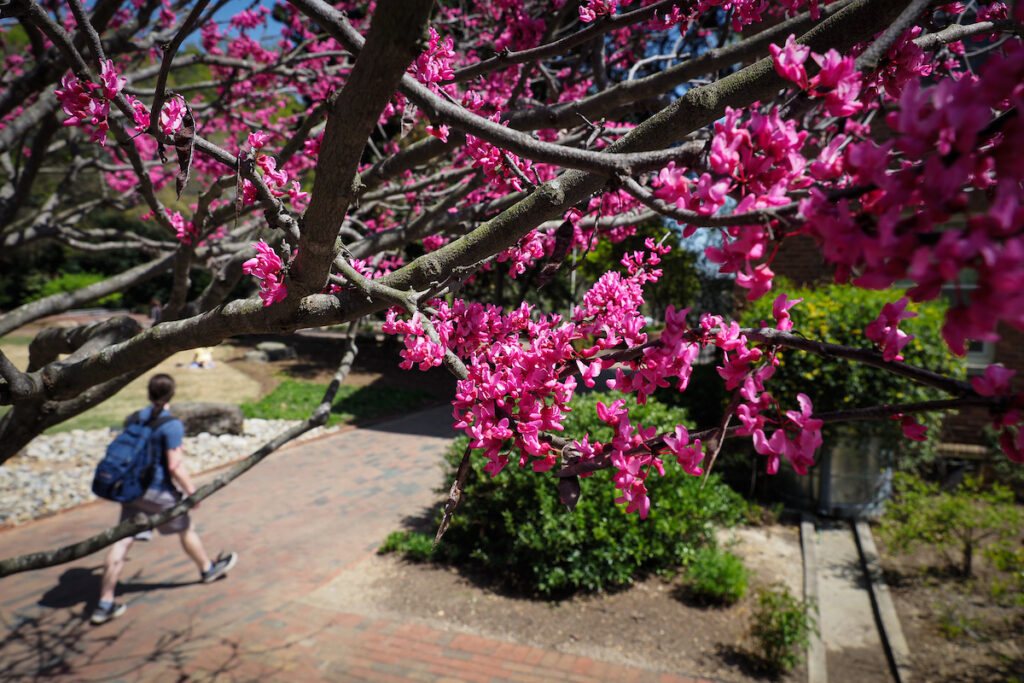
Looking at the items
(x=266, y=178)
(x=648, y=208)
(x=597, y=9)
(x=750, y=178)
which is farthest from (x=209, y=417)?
(x=750, y=178)

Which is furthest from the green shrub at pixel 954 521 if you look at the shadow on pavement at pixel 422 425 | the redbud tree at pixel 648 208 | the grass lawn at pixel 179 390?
the grass lawn at pixel 179 390

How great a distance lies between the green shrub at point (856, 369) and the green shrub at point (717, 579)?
226 centimetres

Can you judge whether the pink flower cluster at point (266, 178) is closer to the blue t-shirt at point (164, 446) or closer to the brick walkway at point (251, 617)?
the brick walkway at point (251, 617)

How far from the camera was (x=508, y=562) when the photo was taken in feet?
16.9

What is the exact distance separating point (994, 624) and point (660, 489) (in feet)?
8.71

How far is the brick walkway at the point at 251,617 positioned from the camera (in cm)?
403

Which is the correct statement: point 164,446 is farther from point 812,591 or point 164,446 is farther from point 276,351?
point 276,351

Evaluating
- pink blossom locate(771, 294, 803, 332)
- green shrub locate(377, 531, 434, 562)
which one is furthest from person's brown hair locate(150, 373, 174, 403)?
pink blossom locate(771, 294, 803, 332)

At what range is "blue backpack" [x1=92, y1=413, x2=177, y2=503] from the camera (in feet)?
16.0

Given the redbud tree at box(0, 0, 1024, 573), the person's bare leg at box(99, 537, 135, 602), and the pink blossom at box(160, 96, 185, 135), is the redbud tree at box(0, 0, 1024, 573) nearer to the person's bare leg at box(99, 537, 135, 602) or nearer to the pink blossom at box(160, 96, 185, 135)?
the pink blossom at box(160, 96, 185, 135)

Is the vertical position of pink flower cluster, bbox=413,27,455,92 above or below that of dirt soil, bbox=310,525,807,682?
above

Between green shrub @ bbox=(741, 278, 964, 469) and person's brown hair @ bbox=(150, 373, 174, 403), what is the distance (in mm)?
5980

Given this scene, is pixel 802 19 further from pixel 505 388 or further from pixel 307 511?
pixel 307 511

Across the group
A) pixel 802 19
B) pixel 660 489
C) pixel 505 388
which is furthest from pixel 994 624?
pixel 505 388
